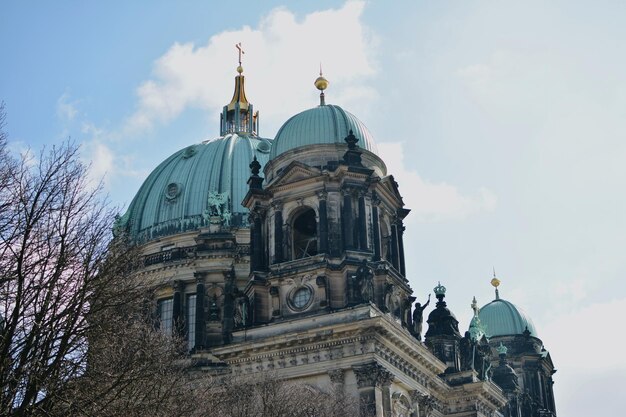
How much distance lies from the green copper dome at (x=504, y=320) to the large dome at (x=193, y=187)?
2858 centimetres

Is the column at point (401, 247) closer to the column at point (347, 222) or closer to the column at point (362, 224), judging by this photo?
the column at point (362, 224)

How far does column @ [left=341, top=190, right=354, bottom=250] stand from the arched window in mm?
2518

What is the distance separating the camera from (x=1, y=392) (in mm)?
21328

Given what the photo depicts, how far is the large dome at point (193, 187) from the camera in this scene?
210ft

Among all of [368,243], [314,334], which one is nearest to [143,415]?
[314,334]

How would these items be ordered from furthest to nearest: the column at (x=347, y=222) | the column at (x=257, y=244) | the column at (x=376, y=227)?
1. the column at (x=257, y=244)
2. the column at (x=376, y=227)
3. the column at (x=347, y=222)

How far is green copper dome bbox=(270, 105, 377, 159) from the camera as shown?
52.1 metres

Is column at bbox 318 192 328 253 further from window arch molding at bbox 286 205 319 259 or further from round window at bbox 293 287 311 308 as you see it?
round window at bbox 293 287 311 308

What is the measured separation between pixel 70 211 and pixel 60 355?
397 centimetres

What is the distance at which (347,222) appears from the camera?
4878cm

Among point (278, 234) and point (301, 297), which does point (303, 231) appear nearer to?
point (278, 234)

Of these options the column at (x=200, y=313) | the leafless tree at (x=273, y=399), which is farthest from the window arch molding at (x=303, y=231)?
the column at (x=200, y=313)

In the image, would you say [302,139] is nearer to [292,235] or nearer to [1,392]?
[292,235]

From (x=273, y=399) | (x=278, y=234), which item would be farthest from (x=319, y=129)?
(x=273, y=399)
